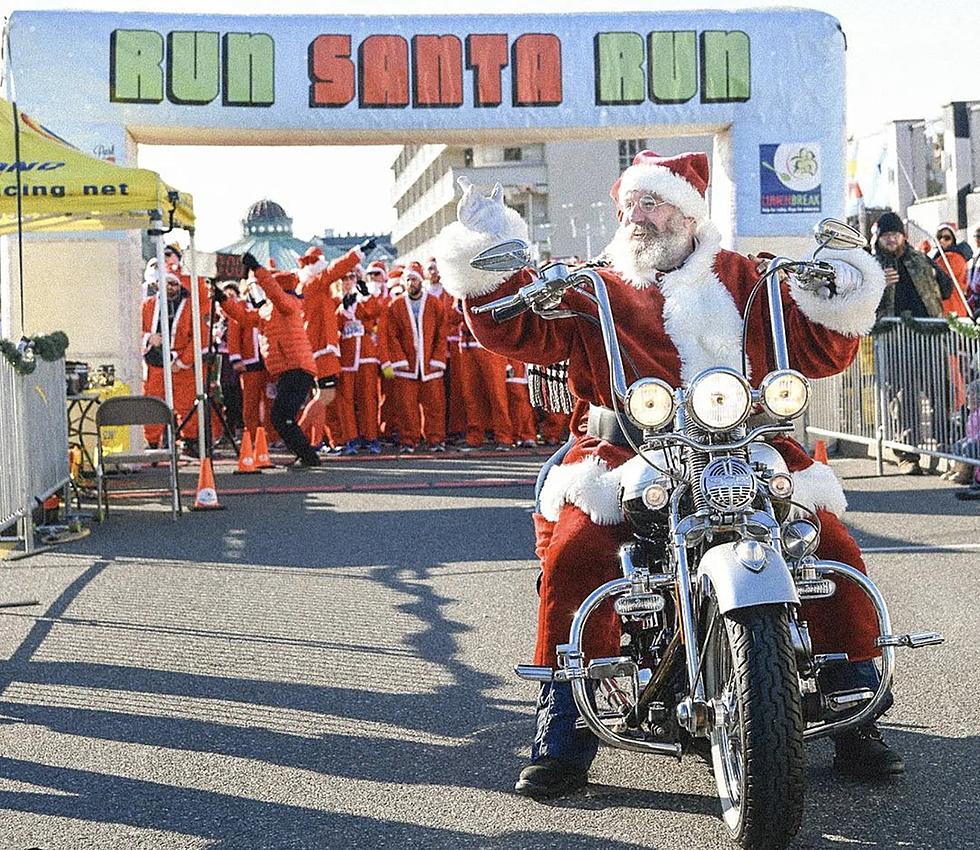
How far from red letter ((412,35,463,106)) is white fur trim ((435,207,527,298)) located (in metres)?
11.5

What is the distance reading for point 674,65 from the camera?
54.0ft

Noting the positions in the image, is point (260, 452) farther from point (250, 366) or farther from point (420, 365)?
point (250, 366)

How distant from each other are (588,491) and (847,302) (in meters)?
0.96

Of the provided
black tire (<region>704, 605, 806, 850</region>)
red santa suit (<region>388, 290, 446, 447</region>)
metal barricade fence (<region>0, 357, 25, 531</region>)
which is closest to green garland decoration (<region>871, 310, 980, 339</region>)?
red santa suit (<region>388, 290, 446, 447</region>)

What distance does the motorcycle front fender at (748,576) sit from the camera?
3.79 meters

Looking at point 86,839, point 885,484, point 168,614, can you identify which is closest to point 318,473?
point 885,484

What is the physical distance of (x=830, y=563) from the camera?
14.2 ft

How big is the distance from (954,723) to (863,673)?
0.86 m

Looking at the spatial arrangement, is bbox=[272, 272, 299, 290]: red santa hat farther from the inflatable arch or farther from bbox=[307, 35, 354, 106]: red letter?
bbox=[307, 35, 354, 106]: red letter

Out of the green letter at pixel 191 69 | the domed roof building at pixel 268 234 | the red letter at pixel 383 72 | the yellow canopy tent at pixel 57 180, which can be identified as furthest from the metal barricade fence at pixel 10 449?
the domed roof building at pixel 268 234

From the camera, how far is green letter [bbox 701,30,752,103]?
54.1 ft

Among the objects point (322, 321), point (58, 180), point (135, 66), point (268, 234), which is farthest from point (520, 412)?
point (268, 234)

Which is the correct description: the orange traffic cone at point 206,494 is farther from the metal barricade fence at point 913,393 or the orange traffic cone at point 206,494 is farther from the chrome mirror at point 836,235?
the chrome mirror at point 836,235

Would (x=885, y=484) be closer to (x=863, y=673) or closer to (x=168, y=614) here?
(x=168, y=614)
